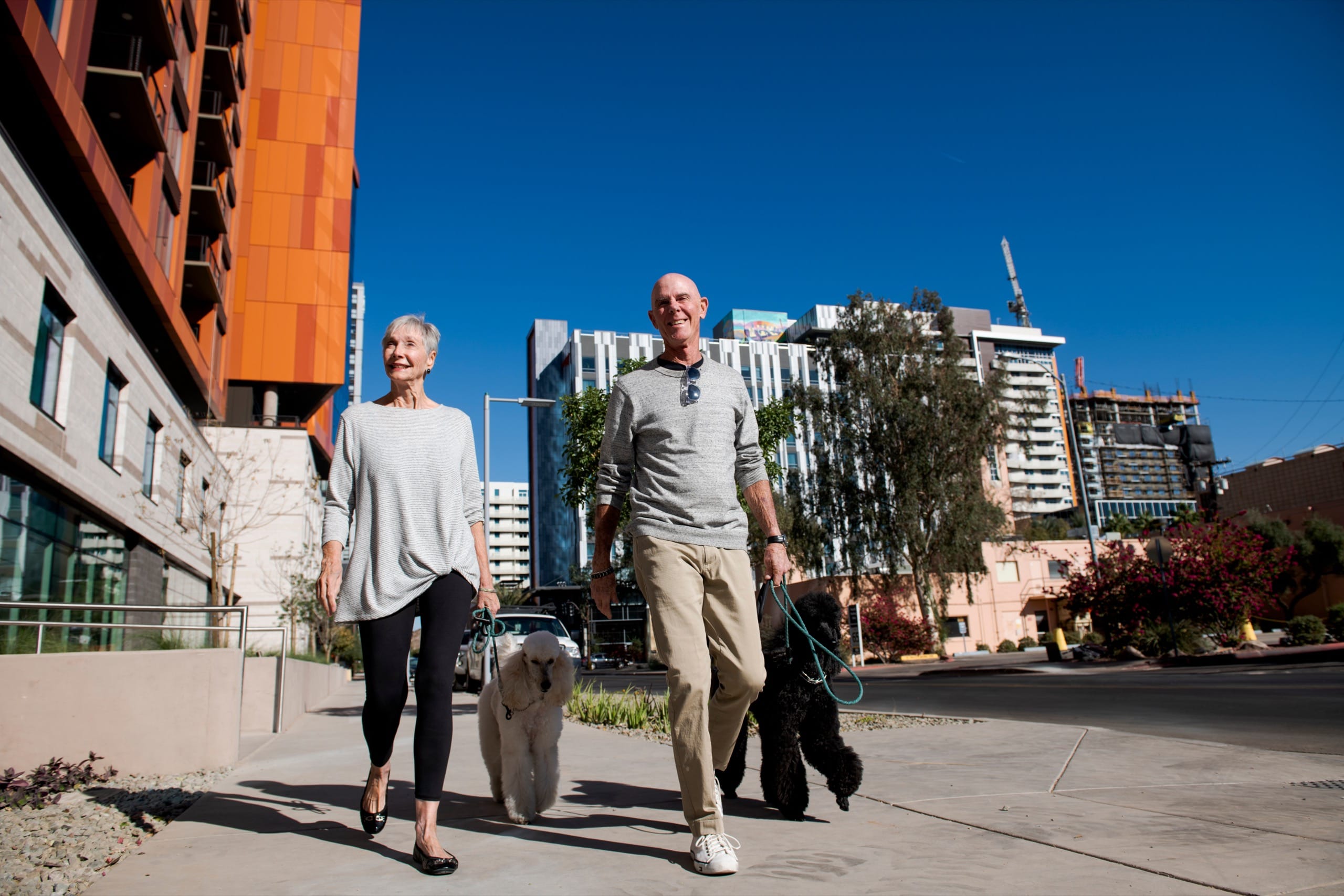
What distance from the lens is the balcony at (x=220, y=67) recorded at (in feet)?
85.0

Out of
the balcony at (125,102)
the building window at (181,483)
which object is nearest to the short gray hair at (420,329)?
the balcony at (125,102)

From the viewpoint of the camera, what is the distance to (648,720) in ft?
29.7

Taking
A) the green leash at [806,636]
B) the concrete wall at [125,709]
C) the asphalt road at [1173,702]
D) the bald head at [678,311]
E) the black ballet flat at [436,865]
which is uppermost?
the bald head at [678,311]

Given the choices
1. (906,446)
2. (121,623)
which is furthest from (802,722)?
(906,446)

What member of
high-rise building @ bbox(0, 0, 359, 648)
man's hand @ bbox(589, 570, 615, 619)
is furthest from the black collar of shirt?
high-rise building @ bbox(0, 0, 359, 648)

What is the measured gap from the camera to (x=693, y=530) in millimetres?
3127

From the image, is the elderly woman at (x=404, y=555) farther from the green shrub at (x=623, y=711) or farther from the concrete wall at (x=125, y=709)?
the green shrub at (x=623, y=711)

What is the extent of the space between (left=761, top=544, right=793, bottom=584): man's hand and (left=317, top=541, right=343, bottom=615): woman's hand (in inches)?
64.5

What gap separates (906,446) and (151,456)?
24.0 meters

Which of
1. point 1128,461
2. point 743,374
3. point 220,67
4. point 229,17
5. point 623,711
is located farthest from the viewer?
point 1128,461

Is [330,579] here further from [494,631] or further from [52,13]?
[52,13]

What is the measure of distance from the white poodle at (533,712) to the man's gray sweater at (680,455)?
94cm

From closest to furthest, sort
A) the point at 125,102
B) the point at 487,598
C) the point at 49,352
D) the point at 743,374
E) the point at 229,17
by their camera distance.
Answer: the point at 487,598, the point at 49,352, the point at 125,102, the point at 229,17, the point at 743,374

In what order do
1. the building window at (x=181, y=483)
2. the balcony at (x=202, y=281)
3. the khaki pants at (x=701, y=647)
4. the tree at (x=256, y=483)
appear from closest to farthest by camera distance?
the khaki pants at (x=701, y=647) < the building window at (x=181, y=483) < the balcony at (x=202, y=281) < the tree at (x=256, y=483)
